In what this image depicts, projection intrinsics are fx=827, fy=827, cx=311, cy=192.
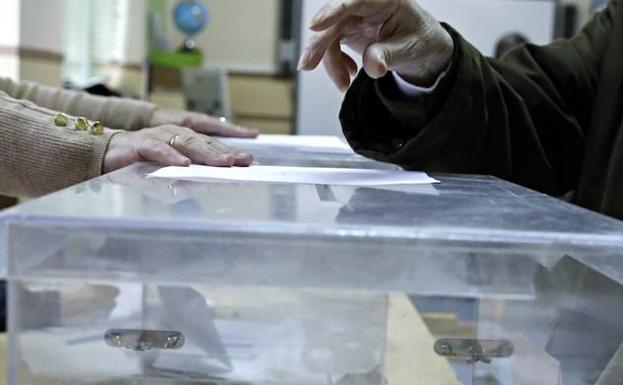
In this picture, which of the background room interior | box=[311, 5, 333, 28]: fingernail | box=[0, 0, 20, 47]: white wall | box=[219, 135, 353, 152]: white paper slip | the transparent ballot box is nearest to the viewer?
the transparent ballot box

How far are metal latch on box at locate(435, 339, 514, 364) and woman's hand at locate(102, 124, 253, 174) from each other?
237 mm

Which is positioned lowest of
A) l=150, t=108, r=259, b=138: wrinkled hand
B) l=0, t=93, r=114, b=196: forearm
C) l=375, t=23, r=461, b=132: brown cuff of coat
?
l=150, t=108, r=259, b=138: wrinkled hand

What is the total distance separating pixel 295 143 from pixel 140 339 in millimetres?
612

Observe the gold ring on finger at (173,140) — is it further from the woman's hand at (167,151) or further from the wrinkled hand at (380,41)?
the wrinkled hand at (380,41)

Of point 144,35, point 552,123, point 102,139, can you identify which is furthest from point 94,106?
point 144,35

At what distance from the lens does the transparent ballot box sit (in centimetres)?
36

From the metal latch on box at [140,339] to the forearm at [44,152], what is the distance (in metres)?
0.22

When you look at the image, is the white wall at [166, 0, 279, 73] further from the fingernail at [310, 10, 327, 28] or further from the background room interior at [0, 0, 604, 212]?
the fingernail at [310, 10, 327, 28]

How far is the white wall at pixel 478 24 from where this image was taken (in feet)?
9.59

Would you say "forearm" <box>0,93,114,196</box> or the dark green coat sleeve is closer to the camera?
"forearm" <box>0,93,114,196</box>

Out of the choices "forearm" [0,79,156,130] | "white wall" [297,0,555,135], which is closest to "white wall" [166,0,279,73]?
"white wall" [297,0,555,135]

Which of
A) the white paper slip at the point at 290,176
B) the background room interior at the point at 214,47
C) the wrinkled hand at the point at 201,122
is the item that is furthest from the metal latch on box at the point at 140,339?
the background room interior at the point at 214,47

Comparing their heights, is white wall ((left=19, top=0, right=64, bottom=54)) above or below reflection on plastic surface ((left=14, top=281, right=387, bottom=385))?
above

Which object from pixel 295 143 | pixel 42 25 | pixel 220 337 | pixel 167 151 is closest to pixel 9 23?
pixel 42 25
